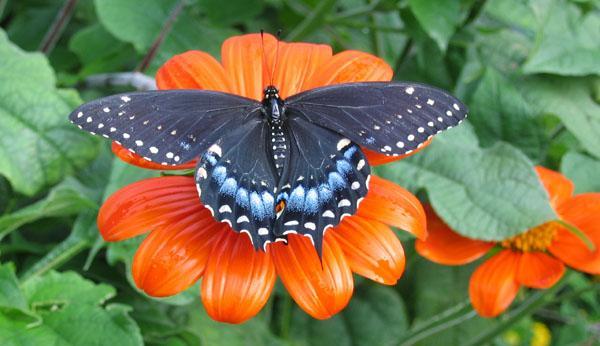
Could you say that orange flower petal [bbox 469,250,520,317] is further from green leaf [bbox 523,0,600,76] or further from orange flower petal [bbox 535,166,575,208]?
green leaf [bbox 523,0,600,76]

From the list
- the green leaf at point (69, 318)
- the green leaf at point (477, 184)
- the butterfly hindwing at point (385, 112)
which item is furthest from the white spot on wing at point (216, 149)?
the green leaf at point (477, 184)

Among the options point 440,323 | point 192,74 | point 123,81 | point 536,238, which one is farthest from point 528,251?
point 123,81

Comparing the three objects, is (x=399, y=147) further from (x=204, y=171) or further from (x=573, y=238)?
(x=573, y=238)

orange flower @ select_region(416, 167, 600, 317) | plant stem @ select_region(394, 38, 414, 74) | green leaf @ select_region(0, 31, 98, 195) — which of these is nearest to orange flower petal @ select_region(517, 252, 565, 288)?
orange flower @ select_region(416, 167, 600, 317)

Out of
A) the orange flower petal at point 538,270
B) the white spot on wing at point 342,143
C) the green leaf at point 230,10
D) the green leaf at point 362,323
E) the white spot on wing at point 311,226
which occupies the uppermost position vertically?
the white spot on wing at point 342,143

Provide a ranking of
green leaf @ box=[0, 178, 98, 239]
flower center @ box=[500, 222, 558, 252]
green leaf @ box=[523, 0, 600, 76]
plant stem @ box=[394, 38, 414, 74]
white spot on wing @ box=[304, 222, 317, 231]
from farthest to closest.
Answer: plant stem @ box=[394, 38, 414, 74] → green leaf @ box=[523, 0, 600, 76] → flower center @ box=[500, 222, 558, 252] → green leaf @ box=[0, 178, 98, 239] → white spot on wing @ box=[304, 222, 317, 231]

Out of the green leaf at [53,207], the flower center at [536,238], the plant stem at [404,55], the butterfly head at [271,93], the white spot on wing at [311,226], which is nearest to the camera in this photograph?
the white spot on wing at [311,226]

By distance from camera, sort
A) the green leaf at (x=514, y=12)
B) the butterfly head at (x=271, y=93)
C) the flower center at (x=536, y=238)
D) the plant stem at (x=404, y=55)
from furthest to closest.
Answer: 1. the plant stem at (x=404, y=55)
2. the green leaf at (x=514, y=12)
3. the flower center at (x=536, y=238)
4. the butterfly head at (x=271, y=93)

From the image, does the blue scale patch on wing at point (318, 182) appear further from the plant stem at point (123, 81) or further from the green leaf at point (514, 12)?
the green leaf at point (514, 12)
